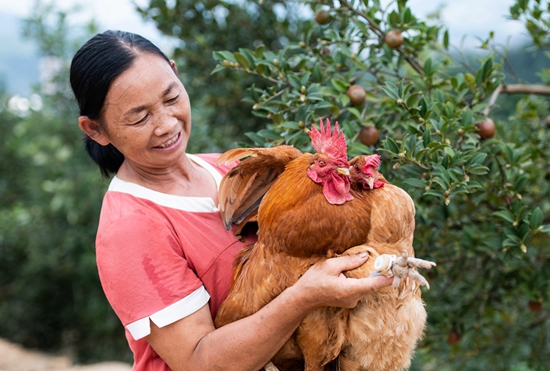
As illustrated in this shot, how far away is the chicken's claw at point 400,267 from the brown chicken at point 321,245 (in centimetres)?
16

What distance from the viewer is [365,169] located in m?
1.63

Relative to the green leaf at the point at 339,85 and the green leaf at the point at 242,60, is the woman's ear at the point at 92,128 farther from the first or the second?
the green leaf at the point at 339,85

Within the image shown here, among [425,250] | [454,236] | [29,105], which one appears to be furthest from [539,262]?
[29,105]

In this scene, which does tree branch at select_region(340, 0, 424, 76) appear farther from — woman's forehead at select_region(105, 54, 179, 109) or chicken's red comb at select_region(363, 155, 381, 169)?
woman's forehead at select_region(105, 54, 179, 109)

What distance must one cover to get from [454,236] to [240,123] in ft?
6.05

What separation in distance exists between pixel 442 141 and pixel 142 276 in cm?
117

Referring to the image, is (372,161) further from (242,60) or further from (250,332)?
(242,60)

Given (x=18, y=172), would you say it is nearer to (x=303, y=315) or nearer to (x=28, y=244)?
(x=28, y=244)

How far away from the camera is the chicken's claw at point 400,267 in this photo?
4.18 ft

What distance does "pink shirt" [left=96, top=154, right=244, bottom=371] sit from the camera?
1559 millimetres

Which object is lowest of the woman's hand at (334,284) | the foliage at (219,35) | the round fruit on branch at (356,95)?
the foliage at (219,35)

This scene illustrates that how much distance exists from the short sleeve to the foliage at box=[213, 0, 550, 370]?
0.72 m

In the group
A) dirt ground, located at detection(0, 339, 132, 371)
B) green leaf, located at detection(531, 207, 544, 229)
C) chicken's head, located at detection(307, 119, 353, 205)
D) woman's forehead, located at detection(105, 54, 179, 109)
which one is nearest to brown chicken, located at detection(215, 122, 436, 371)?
chicken's head, located at detection(307, 119, 353, 205)

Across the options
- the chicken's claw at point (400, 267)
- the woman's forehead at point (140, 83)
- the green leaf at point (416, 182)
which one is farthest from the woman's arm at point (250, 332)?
the woman's forehead at point (140, 83)
